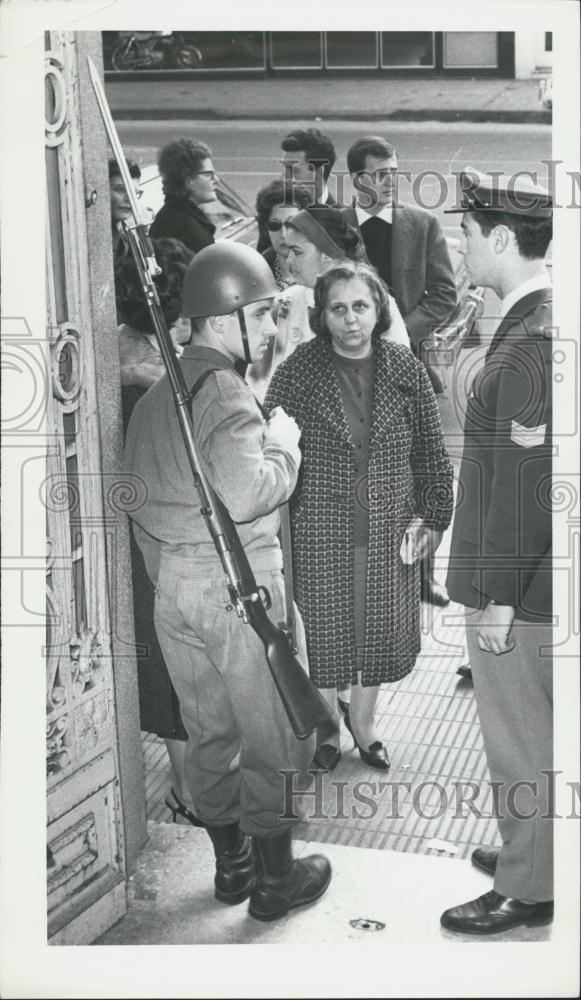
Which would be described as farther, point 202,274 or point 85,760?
point 85,760

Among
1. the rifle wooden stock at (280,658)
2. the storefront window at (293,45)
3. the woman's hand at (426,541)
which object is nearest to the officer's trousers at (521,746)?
the woman's hand at (426,541)

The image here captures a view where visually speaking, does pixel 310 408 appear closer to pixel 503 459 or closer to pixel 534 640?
pixel 503 459

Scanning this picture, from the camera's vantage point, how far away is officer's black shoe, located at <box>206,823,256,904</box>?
308 centimetres

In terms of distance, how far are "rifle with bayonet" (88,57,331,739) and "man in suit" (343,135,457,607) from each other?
422 millimetres

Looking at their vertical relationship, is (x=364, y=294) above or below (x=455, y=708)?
above

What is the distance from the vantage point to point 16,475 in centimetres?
302

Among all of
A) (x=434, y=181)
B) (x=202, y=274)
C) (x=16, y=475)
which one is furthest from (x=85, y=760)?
(x=434, y=181)

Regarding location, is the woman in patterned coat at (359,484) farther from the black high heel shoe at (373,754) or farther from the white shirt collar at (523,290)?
the white shirt collar at (523,290)

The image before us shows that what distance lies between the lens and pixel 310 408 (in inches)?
118

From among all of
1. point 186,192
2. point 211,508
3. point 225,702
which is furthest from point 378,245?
point 225,702

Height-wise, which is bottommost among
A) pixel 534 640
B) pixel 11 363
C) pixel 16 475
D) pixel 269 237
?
pixel 534 640

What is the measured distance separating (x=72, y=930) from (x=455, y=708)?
0.93 metres

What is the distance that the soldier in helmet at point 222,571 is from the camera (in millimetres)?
2932

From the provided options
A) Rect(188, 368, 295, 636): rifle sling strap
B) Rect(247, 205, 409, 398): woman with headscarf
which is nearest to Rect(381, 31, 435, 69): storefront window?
Rect(247, 205, 409, 398): woman with headscarf
